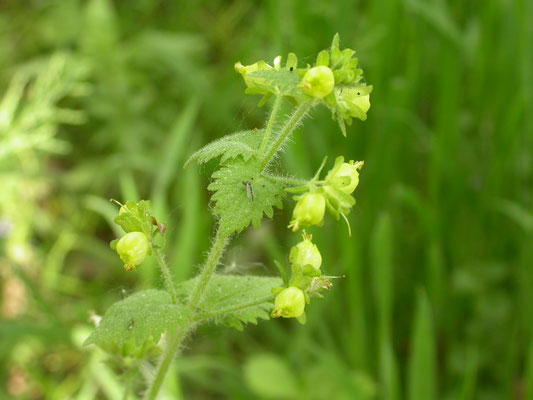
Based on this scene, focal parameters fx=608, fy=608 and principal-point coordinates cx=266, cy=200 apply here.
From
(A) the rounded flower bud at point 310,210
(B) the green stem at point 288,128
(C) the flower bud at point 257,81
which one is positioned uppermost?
(C) the flower bud at point 257,81

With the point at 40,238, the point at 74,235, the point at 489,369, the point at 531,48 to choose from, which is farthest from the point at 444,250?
the point at 40,238

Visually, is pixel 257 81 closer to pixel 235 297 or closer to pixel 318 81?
pixel 318 81

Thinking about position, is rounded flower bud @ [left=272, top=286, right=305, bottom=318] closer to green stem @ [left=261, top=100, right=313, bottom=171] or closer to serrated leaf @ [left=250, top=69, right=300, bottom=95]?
green stem @ [left=261, top=100, right=313, bottom=171]

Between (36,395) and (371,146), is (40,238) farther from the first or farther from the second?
(371,146)

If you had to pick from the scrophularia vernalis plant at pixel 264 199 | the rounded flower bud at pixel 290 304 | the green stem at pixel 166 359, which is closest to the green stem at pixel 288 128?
the scrophularia vernalis plant at pixel 264 199

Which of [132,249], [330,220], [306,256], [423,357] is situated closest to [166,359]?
[132,249]

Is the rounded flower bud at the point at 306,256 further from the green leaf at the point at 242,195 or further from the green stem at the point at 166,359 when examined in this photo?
the green stem at the point at 166,359
